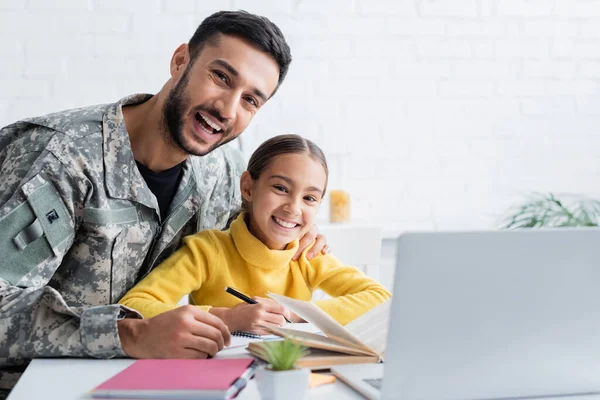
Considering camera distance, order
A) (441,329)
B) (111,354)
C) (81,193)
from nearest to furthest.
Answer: (441,329) < (111,354) < (81,193)

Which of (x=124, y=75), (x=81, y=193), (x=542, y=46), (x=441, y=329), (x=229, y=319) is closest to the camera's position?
(x=441, y=329)

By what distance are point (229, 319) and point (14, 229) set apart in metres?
0.41

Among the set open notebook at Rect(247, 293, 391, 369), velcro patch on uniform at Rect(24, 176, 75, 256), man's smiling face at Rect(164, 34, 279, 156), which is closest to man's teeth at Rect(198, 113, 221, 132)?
man's smiling face at Rect(164, 34, 279, 156)

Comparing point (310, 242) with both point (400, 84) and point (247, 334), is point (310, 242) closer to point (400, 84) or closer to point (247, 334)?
point (247, 334)

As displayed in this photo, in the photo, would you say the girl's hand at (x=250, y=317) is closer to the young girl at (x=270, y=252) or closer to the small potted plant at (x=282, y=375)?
the young girl at (x=270, y=252)

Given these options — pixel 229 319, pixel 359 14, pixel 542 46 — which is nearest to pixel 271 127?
pixel 359 14

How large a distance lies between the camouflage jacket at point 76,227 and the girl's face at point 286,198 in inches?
6.1

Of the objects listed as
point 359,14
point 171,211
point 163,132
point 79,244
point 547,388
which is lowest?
point 547,388

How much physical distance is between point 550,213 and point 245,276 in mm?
1649

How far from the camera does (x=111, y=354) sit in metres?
1.12

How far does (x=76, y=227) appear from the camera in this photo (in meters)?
1.49

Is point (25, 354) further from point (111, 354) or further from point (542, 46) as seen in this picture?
point (542, 46)

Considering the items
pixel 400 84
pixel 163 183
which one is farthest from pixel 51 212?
pixel 400 84

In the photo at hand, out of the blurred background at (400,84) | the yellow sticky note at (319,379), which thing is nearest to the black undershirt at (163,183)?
the yellow sticky note at (319,379)
